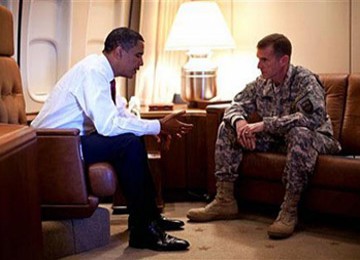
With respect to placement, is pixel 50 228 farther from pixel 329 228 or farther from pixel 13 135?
pixel 329 228

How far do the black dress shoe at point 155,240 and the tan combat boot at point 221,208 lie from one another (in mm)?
429

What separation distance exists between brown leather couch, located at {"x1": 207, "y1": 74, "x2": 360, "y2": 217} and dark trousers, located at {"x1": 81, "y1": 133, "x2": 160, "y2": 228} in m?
0.70

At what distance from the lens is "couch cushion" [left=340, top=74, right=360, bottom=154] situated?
10.3 feet

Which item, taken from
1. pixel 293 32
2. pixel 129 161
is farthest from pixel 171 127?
pixel 293 32

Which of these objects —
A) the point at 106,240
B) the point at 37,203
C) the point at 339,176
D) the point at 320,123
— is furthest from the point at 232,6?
the point at 37,203

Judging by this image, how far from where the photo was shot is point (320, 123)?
291 centimetres

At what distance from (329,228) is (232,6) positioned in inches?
73.3

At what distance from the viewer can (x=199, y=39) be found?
3.67m

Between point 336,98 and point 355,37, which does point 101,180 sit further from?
point 355,37

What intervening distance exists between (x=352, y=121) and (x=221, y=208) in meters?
0.90

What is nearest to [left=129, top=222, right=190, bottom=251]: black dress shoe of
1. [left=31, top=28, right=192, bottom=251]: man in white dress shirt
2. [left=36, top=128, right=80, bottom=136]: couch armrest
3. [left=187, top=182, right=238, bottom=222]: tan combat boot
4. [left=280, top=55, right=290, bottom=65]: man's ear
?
[left=31, top=28, right=192, bottom=251]: man in white dress shirt

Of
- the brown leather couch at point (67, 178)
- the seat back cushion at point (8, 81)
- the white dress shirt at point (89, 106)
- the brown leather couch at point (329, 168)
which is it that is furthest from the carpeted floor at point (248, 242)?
the seat back cushion at point (8, 81)

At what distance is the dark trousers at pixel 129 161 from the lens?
2592 mm

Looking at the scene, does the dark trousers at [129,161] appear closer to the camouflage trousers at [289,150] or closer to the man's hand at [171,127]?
the man's hand at [171,127]
